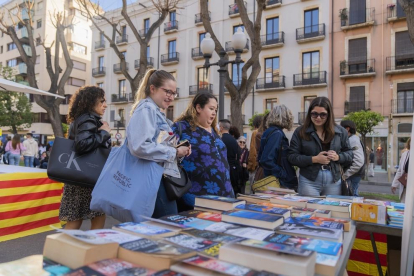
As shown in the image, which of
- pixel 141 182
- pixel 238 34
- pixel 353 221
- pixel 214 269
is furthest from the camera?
pixel 238 34

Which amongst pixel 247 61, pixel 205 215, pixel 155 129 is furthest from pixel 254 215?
pixel 247 61

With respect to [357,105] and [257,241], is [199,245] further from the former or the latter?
[357,105]

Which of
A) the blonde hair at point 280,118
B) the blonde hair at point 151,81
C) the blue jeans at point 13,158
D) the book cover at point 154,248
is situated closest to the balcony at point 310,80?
the blue jeans at point 13,158

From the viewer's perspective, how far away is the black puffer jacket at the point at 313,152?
105 inches

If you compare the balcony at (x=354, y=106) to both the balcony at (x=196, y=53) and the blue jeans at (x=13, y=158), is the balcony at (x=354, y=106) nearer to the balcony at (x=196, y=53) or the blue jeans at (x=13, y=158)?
the balcony at (x=196, y=53)

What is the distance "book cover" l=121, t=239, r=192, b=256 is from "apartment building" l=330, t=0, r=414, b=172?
19919mm

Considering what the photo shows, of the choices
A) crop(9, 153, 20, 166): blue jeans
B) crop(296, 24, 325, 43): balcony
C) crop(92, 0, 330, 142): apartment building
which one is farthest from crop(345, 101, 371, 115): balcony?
crop(9, 153, 20, 166): blue jeans

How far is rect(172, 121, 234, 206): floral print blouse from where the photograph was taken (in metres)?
2.25

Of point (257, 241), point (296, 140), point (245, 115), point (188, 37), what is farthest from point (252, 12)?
point (257, 241)

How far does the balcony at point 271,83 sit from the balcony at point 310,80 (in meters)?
0.91

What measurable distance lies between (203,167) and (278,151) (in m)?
1.30

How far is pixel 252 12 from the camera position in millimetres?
23203

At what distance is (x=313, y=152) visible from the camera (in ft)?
9.02

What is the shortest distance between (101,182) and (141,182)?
0.26 m
